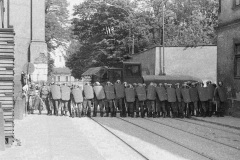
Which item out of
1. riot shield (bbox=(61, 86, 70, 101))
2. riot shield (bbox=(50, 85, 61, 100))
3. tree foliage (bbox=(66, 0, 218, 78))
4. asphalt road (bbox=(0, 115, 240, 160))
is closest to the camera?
asphalt road (bbox=(0, 115, 240, 160))

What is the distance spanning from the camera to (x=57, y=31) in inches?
1751

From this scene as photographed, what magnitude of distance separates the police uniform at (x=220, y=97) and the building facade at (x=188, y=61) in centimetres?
1506

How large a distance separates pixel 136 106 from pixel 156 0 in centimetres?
4300

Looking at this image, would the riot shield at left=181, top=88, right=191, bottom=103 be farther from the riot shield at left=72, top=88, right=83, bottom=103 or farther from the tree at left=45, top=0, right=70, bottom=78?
the tree at left=45, top=0, right=70, bottom=78

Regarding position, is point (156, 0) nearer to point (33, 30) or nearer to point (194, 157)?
point (33, 30)

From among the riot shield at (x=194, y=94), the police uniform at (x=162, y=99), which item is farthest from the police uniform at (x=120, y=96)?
the riot shield at (x=194, y=94)

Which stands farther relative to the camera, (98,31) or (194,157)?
(98,31)

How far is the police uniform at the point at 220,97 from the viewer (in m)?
17.5

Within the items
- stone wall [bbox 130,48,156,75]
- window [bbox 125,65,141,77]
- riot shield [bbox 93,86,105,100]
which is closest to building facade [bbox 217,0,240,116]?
riot shield [bbox 93,86,105,100]

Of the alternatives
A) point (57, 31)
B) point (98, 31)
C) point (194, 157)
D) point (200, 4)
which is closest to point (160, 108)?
point (194, 157)

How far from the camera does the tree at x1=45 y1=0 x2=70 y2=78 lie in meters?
44.0

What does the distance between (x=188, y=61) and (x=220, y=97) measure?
640 inches

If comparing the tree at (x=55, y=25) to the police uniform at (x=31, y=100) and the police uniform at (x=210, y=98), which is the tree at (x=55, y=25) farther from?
the police uniform at (x=210, y=98)

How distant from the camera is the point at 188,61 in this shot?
33594 millimetres
